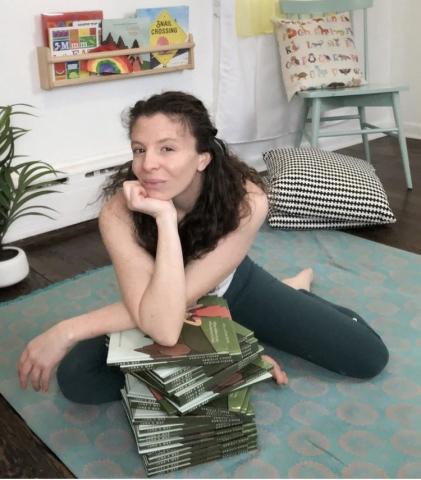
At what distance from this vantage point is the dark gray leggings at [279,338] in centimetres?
134

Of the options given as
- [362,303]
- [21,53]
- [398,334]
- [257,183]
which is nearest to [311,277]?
[362,303]

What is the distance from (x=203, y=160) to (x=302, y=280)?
70 centimetres

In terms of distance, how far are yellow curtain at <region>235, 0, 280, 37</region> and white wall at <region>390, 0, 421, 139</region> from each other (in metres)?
1.09

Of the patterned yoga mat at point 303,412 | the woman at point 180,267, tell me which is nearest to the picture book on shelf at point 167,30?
the patterned yoga mat at point 303,412

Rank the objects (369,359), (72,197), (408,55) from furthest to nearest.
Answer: (408,55)
(72,197)
(369,359)

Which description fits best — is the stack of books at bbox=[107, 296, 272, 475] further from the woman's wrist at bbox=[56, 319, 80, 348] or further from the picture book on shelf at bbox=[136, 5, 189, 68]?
the picture book on shelf at bbox=[136, 5, 189, 68]

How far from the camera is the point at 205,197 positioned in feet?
4.31

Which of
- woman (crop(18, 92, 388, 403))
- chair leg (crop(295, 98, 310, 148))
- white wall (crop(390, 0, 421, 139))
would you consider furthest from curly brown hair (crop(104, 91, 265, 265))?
white wall (crop(390, 0, 421, 139))

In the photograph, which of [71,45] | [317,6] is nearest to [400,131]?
[317,6]

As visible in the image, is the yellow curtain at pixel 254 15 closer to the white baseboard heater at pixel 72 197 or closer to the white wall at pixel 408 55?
the white baseboard heater at pixel 72 197

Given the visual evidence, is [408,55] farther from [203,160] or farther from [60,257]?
[203,160]

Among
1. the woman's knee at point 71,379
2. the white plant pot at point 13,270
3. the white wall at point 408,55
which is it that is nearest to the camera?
the woman's knee at point 71,379

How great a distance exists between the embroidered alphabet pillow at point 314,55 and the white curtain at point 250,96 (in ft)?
0.49

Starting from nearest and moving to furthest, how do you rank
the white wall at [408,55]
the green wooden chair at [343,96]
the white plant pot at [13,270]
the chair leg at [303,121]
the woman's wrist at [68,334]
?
the woman's wrist at [68,334] < the white plant pot at [13,270] < the green wooden chair at [343,96] < the chair leg at [303,121] < the white wall at [408,55]
